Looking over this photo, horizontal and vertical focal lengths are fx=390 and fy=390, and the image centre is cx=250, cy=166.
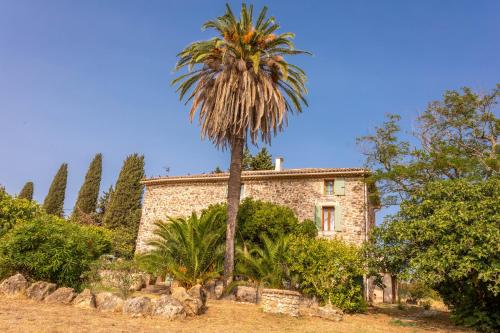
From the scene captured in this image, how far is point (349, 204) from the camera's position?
2317 cm

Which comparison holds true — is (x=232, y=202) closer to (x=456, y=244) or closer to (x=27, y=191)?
(x=456, y=244)

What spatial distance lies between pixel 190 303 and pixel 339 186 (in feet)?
48.1

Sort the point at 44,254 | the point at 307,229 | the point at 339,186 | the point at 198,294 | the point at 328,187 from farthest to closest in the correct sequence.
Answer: the point at 328,187 < the point at 339,186 < the point at 307,229 < the point at 198,294 < the point at 44,254

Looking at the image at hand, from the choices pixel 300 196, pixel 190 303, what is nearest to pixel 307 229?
pixel 300 196

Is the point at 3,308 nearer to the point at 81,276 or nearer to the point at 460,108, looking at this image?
the point at 81,276

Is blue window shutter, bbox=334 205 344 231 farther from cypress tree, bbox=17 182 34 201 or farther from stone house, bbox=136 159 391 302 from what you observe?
cypress tree, bbox=17 182 34 201

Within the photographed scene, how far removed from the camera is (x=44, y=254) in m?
11.7

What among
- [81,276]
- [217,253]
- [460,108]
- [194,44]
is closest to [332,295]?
[217,253]

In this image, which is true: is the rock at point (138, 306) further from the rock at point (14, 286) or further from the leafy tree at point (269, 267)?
the leafy tree at point (269, 267)

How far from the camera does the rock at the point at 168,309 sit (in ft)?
33.2

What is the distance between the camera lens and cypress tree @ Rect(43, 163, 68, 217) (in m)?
44.4

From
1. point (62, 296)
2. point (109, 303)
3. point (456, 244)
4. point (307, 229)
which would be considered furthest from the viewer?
point (307, 229)

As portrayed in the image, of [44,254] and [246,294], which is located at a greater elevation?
[44,254]

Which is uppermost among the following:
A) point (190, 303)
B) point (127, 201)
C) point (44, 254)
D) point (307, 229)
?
point (127, 201)
